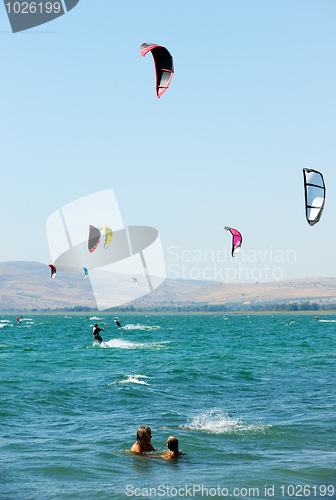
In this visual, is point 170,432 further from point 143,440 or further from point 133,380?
point 133,380

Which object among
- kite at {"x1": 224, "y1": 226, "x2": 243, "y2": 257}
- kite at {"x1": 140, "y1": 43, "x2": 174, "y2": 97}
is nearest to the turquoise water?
kite at {"x1": 224, "y1": 226, "x2": 243, "y2": 257}

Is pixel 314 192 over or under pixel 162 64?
under

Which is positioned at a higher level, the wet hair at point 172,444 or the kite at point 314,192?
the kite at point 314,192

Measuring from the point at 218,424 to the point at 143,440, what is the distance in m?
3.08

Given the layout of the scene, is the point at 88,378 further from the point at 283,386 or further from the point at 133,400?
the point at 283,386

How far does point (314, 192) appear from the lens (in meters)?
11.5

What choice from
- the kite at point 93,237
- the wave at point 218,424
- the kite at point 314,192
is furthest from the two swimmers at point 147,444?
the kite at point 93,237

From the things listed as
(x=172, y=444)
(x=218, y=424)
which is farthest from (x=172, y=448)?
(x=218, y=424)

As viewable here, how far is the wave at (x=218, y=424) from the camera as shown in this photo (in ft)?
35.7

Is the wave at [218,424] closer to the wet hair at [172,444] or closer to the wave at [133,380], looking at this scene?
the wet hair at [172,444]

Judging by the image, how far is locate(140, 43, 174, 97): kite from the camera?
1352cm

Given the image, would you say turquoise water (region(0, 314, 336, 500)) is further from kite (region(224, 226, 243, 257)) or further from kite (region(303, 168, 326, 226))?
kite (region(224, 226, 243, 257))

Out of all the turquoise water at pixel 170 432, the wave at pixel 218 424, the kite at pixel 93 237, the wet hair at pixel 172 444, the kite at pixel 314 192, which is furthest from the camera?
the kite at pixel 93 237

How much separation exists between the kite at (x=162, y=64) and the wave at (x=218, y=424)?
7.80 meters
